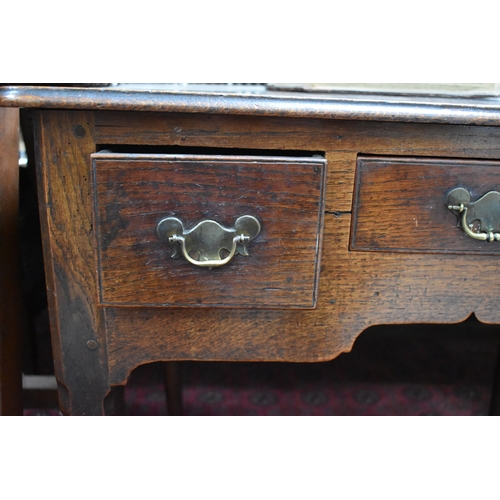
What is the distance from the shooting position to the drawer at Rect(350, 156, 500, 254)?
607mm

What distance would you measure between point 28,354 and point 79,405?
60 centimetres

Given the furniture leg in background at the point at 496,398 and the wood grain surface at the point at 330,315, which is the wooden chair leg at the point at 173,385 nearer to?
the wood grain surface at the point at 330,315

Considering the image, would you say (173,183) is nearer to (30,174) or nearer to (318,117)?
(318,117)

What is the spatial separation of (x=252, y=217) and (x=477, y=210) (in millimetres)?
280

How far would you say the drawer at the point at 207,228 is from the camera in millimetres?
573

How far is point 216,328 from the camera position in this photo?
68 centimetres

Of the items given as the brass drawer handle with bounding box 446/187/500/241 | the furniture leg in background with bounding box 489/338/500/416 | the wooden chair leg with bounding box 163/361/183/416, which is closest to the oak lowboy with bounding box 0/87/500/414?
the brass drawer handle with bounding box 446/187/500/241

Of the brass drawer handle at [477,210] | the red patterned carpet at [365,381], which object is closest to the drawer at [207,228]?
the brass drawer handle at [477,210]

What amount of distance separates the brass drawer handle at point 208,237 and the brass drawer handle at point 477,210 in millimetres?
247

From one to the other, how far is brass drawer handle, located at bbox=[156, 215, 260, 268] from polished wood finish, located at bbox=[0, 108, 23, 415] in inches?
12.1

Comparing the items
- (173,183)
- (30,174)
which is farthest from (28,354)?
(173,183)

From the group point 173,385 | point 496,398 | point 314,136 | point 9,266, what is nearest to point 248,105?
point 314,136

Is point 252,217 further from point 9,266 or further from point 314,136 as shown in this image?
point 9,266

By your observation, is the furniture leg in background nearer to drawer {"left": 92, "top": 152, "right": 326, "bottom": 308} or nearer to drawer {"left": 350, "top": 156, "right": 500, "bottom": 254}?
drawer {"left": 350, "top": 156, "right": 500, "bottom": 254}
